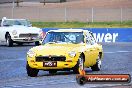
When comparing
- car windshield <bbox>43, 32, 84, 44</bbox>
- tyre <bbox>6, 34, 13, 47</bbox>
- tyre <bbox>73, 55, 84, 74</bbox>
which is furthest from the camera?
tyre <bbox>6, 34, 13, 47</bbox>

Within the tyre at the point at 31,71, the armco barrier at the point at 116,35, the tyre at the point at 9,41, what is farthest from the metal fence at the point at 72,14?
the tyre at the point at 31,71

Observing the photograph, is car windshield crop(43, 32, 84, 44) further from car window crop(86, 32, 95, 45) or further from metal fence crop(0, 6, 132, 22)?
metal fence crop(0, 6, 132, 22)

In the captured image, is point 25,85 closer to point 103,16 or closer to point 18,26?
point 18,26

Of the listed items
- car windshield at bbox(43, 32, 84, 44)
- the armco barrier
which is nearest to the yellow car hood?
car windshield at bbox(43, 32, 84, 44)

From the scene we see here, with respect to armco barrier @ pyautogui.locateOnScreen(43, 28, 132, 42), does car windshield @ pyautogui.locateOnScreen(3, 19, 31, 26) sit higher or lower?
higher

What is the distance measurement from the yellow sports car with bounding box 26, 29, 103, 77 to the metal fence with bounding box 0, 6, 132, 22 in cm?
4525

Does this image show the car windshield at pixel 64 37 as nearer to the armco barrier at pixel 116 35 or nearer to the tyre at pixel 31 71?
the tyre at pixel 31 71

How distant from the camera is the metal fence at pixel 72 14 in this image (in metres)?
64.5

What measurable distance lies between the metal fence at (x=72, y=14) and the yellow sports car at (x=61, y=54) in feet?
148

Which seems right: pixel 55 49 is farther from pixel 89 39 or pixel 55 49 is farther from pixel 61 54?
pixel 89 39

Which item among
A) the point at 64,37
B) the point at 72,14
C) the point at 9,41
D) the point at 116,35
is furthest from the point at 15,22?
the point at 72,14

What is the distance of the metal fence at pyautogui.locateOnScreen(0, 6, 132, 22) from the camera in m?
64.5

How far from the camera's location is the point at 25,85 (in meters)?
14.2

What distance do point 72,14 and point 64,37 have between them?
46.9 m
